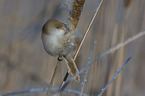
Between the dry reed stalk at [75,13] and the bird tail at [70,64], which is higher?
the dry reed stalk at [75,13]

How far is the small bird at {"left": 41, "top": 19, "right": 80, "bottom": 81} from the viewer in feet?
1.59

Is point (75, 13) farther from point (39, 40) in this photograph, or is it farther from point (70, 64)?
point (39, 40)

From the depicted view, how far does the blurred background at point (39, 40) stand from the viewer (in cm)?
86

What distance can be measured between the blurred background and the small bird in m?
0.28

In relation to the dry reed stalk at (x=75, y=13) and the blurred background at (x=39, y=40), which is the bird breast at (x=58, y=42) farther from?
the blurred background at (x=39, y=40)

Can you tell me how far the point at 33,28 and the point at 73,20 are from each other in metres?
0.50

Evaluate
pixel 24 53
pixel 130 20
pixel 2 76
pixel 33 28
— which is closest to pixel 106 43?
pixel 130 20

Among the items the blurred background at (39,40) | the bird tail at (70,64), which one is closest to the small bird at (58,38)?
the bird tail at (70,64)

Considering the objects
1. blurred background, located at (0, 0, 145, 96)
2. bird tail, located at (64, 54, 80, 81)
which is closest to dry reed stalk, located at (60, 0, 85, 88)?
bird tail, located at (64, 54, 80, 81)

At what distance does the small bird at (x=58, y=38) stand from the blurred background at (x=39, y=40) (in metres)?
0.28

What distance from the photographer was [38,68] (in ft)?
3.64

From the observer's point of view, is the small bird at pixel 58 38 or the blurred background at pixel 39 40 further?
the blurred background at pixel 39 40

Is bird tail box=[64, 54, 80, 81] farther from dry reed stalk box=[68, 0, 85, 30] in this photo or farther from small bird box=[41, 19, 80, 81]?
dry reed stalk box=[68, 0, 85, 30]

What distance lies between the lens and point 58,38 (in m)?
0.49
